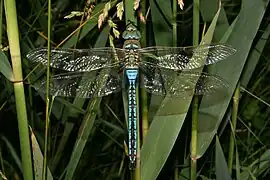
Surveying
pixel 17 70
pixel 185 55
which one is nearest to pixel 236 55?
pixel 185 55

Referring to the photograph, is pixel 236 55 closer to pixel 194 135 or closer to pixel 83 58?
pixel 194 135

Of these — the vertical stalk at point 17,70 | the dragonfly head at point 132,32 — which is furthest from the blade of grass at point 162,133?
the vertical stalk at point 17,70

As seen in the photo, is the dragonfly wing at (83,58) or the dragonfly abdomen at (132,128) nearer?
the dragonfly abdomen at (132,128)

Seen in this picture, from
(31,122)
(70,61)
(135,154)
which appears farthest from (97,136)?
(135,154)

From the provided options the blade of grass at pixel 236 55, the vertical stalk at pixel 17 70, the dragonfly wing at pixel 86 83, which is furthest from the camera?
the dragonfly wing at pixel 86 83

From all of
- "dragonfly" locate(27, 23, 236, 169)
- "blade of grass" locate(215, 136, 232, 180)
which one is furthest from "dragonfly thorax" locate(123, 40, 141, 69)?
"blade of grass" locate(215, 136, 232, 180)

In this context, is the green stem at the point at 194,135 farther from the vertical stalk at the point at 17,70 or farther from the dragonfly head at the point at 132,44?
the vertical stalk at the point at 17,70
